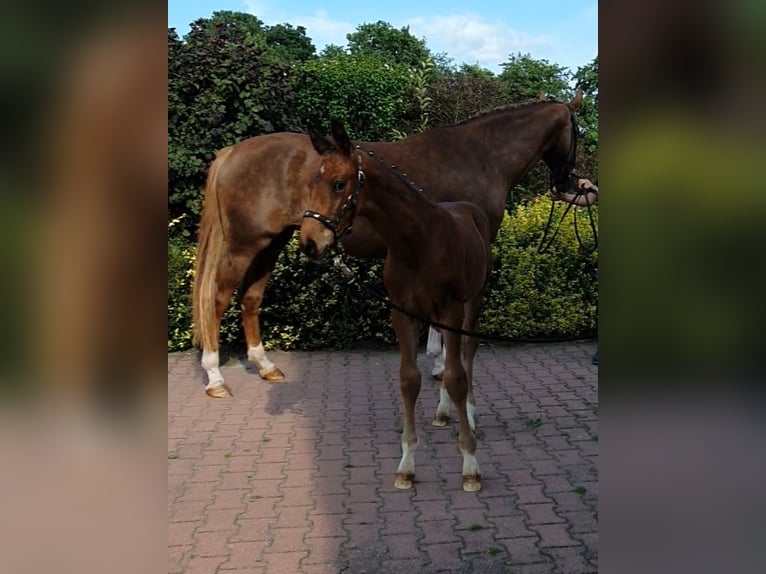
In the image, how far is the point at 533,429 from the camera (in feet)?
14.9

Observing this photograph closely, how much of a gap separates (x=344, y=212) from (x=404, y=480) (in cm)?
156

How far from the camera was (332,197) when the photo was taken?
3053 mm

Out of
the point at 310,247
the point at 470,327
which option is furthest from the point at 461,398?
the point at 310,247

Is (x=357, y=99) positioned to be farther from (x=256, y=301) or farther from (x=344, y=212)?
(x=344, y=212)

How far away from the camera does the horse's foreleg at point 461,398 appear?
11.3ft

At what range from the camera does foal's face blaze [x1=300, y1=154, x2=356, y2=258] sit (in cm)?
303

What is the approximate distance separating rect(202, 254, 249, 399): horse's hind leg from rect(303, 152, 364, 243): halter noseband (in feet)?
8.57

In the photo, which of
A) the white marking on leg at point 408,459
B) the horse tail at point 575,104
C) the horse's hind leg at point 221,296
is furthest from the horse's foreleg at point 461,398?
the horse tail at point 575,104

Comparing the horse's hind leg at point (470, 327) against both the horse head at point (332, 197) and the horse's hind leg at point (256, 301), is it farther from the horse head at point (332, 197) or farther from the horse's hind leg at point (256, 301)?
the horse's hind leg at point (256, 301)

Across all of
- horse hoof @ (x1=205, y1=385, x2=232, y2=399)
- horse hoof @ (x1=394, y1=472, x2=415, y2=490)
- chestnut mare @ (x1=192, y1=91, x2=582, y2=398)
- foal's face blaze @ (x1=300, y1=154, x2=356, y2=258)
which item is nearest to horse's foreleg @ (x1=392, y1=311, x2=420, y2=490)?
horse hoof @ (x1=394, y1=472, x2=415, y2=490)

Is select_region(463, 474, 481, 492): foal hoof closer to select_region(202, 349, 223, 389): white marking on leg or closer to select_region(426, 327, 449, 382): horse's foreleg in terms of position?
select_region(426, 327, 449, 382): horse's foreleg

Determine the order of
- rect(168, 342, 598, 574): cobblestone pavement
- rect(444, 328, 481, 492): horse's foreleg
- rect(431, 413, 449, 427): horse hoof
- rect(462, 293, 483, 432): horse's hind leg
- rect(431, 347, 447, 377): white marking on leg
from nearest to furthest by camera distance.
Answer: rect(168, 342, 598, 574): cobblestone pavement
rect(444, 328, 481, 492): horse's foreleg
rect(462, 293, 483, 432): horse's hind leg
rect(431, 413, 449, 427): horse hoof
rect(431, 347, 447, 377): white marking on leg

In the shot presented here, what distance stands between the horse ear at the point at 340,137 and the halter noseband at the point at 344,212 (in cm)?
7
